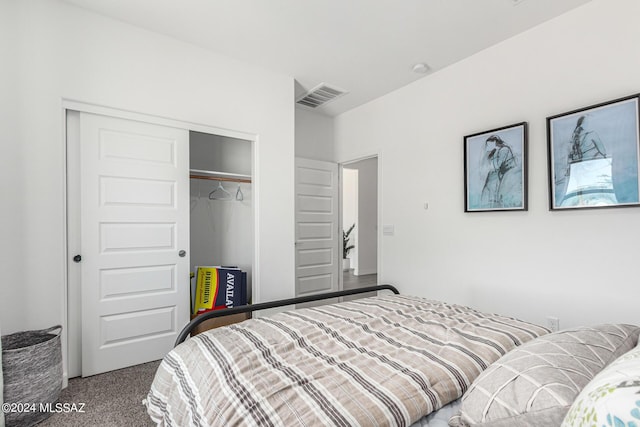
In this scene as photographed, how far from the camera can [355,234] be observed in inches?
280

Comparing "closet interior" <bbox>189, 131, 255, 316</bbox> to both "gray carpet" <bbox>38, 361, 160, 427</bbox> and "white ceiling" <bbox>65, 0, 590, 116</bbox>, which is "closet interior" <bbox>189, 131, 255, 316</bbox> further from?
"gray carpet" <bbox>38, 361, 160, 427</bbox>

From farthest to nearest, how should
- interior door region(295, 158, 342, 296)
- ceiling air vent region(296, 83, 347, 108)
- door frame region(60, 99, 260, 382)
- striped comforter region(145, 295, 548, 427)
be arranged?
interior door region(295, 158, 342, 296), ceiling air vent region(296, 83, 347, 108), door frame region(60, 99, 260, 382), striped comforter region(145, 295, 548, 427)

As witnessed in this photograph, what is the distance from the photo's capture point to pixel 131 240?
2.59 m

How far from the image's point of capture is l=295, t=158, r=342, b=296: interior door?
13.9 ft

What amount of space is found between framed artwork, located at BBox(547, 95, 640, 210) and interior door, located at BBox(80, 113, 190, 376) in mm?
3106

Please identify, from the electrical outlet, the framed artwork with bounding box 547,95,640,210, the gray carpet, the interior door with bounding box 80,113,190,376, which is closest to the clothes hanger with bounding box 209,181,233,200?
the interior door with bounding box 80,113,190,376

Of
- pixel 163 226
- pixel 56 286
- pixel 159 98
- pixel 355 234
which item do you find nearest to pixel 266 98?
pixel 159 98

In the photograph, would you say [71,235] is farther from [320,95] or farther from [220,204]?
[320,95]

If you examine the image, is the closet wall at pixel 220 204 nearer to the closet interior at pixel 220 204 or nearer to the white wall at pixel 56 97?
the closet interior at pixel 220 204

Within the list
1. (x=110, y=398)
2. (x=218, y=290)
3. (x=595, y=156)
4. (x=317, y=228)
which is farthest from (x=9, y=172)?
(x=595, y=156)

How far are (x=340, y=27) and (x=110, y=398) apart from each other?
10.7 ft

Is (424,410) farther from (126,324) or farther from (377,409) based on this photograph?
(126,324)

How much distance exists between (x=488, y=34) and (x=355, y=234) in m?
4.94

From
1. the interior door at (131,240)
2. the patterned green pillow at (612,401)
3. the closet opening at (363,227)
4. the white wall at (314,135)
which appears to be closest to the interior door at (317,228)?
the white wall at (314,135)
